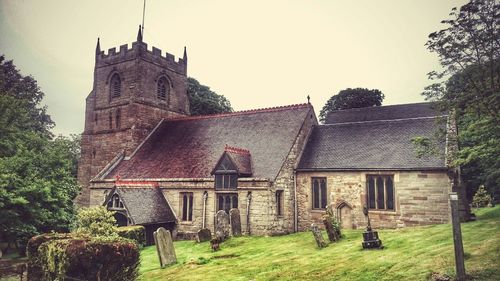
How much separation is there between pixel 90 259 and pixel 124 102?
82.2 feet

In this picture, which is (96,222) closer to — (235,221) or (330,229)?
(235,221)

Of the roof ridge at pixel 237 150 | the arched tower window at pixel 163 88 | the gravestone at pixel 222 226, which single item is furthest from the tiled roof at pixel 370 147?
the arched tower window at pixel 163 88

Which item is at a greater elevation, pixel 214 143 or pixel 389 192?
pixel 214 143

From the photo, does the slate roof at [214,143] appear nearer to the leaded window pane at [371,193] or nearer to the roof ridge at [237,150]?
the roof ridge at [237,150]

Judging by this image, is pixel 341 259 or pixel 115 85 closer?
pixel 341 259

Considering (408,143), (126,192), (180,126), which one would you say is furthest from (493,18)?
(180,126)

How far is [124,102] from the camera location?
33.9 m

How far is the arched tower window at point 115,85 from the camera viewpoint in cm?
3514

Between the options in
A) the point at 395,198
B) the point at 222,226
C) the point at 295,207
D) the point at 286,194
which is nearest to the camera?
the point at 222,226

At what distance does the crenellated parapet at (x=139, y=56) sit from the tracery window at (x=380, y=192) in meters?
24.0

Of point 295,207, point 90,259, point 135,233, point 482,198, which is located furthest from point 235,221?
point 482,198

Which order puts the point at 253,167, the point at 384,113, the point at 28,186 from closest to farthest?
the point at 28,186
the point at 253,167
the point at 384,113

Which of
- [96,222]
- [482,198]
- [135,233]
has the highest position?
[482,198]

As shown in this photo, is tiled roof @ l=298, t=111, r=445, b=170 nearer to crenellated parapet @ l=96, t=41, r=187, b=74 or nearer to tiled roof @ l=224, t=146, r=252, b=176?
tiled roof @ l=224, t=146, r=252, b=176
